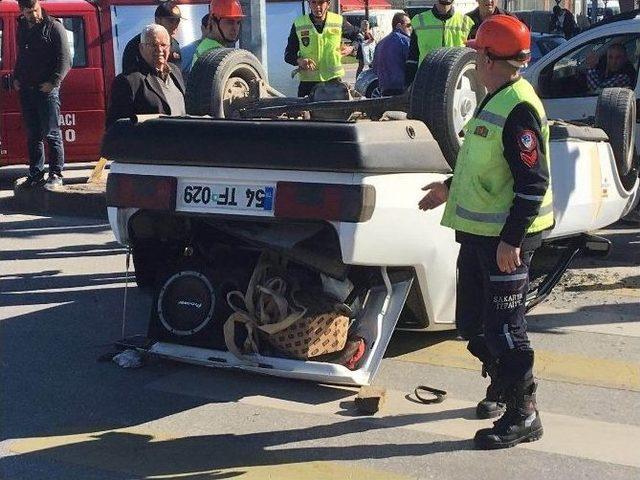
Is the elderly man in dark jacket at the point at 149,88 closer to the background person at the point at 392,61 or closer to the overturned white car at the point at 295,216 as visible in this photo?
the overturned white car at the point at 295,216

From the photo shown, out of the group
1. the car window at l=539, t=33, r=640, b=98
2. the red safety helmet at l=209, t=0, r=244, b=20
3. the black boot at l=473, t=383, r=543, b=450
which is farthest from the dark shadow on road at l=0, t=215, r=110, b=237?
the black boot at l=473, t=383, r=543, b=450

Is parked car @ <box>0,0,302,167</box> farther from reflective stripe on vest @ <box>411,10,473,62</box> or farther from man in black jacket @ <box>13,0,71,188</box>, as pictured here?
reflective stripe on vest @ <box>411,10,473,62</box>

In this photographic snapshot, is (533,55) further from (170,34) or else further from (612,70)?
(170,34)

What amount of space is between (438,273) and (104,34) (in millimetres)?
8119

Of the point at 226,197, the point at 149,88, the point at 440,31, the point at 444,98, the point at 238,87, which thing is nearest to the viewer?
the point at 226,197

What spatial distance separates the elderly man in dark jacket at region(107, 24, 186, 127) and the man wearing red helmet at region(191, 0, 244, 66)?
1.06 metres

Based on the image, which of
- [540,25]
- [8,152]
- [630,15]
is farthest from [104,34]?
[540,25]

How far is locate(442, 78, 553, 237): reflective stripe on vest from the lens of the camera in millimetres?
4551

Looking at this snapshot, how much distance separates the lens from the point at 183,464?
4559 millimetres

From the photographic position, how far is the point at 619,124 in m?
6.99

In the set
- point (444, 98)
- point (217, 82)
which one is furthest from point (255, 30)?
point (444, 98)

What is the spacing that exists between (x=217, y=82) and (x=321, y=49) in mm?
2369

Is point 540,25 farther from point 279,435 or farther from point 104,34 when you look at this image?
point 279,435

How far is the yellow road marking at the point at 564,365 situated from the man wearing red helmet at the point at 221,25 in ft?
10.9
